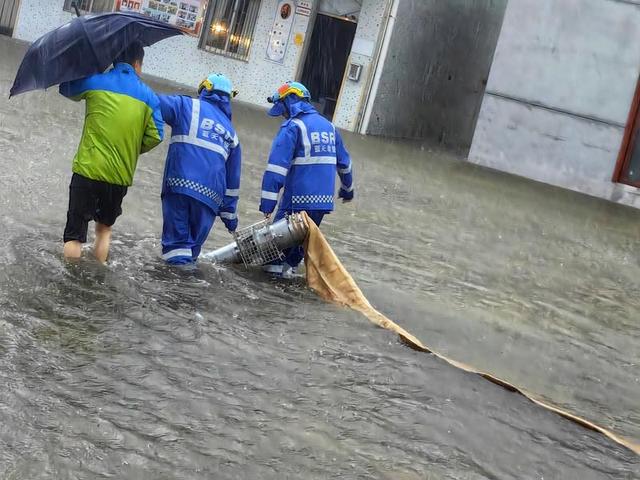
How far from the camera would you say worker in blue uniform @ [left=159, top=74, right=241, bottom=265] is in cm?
721

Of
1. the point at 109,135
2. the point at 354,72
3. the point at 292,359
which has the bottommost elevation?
the point at 292,359

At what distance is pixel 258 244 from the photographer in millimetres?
7727

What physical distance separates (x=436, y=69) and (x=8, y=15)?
11.2 metres

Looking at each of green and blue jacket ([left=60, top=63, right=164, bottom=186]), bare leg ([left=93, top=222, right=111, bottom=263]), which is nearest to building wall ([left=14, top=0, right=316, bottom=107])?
bare leg ([left=93, top=222, right=111, bottom=263])

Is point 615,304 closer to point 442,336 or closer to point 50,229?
point 442,336

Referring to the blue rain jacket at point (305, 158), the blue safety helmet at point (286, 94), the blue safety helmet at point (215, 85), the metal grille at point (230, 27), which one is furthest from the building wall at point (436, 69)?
the blue safety helmet at point (215, 85)

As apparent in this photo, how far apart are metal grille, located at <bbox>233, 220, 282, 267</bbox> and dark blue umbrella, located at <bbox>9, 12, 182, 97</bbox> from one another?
68.6 inches

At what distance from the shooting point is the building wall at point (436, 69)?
23547mm

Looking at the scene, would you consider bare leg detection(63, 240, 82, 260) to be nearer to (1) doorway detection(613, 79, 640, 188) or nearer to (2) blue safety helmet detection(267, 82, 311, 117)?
(2) blue safety helmet detection(267, 82, 311, 117)

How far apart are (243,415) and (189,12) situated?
69.0ft

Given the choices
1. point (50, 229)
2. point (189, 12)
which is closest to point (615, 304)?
point (50, 229)

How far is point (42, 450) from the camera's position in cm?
422

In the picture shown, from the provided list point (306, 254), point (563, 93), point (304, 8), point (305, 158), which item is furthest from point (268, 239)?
point (304, 8)

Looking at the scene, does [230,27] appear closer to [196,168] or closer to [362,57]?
[362,57]
